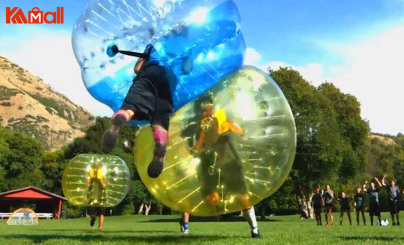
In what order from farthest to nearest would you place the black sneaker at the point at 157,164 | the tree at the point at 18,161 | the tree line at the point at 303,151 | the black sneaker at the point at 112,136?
1. the tree at the point at 18,161
2. the tree line at the point at 303,151
3. the black sneaker at the point at 157,164
4. the black sneaker at the point at 112,136

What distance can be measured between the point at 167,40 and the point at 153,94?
71 cm

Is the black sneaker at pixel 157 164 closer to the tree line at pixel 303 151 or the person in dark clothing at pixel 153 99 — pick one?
the person in dark clothing at pixel 153 99

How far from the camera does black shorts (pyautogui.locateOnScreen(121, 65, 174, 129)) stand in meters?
6.02

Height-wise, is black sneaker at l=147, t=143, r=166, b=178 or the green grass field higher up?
black sneaker at l=147, t=143, r=166, b=178

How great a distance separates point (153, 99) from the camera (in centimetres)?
612

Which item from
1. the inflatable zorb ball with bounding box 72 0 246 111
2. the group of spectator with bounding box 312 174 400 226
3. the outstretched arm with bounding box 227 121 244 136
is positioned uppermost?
the inflatable zorb ball with bounding box 72 0 246 111

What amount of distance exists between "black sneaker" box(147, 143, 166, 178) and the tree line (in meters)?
30.5

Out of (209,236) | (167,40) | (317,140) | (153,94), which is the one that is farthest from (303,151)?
(167,40)

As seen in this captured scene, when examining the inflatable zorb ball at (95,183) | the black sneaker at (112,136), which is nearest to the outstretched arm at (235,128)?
the black sneaker at (112,136)

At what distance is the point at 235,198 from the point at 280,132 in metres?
1.20

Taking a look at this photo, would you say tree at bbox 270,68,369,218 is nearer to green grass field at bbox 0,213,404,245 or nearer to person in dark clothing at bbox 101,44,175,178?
green grass field at bbox 0,213,404,245

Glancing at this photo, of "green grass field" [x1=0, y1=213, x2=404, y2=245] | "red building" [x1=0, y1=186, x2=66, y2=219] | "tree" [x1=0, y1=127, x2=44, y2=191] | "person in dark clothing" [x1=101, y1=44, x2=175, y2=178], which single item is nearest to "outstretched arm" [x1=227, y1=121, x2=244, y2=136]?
"person in dark clothing" [x1=101, y1=44, x2=175, y2=178]

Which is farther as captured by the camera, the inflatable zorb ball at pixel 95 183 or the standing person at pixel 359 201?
the standing person at pixel 359 201

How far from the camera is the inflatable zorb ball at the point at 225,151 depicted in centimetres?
664
